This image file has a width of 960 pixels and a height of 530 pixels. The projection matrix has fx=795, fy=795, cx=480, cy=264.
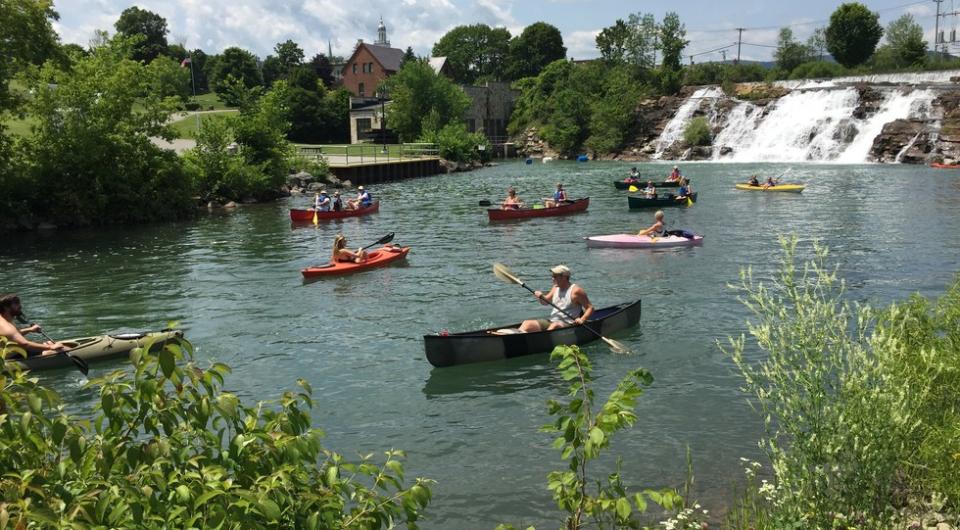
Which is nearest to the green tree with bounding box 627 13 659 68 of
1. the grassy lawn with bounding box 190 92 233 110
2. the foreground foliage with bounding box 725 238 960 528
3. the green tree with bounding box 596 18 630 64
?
the green tree with bounding box 596 18 630 64

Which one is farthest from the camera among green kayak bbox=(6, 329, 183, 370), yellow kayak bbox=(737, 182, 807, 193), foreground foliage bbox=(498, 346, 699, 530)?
yellow kayak bbox=(737, 182, 807, 193)

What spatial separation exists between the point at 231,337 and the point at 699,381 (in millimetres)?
8670

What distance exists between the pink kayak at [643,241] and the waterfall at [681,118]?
167 ft

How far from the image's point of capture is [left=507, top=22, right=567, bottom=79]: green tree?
123m

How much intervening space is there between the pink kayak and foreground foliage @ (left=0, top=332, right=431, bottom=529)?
19562 millimetres

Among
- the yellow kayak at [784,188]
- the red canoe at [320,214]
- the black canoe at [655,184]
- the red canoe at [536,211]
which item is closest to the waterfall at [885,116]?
the yellow kayak at [784,188]

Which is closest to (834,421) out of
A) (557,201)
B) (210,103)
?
(557,201)

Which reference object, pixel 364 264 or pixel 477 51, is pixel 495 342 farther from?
pixel 477 51

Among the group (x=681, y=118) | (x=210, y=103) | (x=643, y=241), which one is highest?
(x=210, y=103)

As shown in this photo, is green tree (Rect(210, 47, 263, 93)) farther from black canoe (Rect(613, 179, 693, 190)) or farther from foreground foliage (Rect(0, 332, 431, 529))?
foreground foliage (Rect(0, 332, 431, 529))

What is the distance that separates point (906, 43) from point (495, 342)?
84.7 meters

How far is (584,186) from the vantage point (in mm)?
47375

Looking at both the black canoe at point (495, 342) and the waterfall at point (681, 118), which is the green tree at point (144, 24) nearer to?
the waterfall at point (681, 118)

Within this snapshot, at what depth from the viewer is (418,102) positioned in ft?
255
